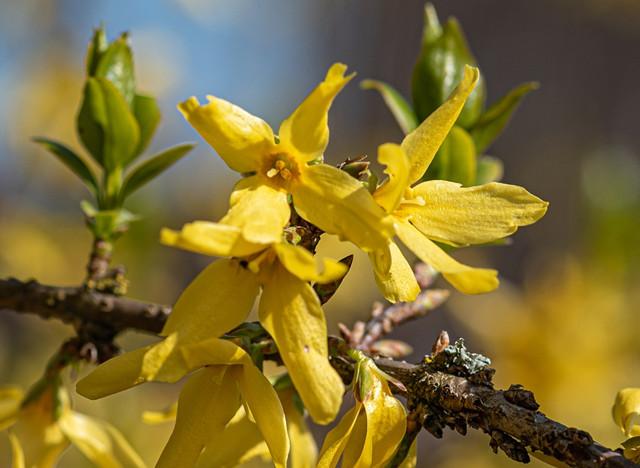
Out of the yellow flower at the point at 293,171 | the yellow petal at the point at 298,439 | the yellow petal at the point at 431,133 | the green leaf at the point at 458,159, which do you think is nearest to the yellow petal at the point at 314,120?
the yellow flower at the point at 293,171

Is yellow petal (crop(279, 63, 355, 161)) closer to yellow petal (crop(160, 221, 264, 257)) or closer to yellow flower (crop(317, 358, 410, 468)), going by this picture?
yellow petal (crop(160, 221, 264, 257))

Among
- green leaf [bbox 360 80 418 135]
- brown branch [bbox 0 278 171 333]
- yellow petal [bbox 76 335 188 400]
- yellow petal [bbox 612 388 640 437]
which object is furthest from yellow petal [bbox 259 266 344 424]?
green leaf [bbox 360 80 418 135]

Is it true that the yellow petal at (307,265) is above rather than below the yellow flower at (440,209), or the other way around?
below

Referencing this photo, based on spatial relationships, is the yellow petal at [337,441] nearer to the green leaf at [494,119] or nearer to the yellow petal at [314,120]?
the yellow petal at [314,120]

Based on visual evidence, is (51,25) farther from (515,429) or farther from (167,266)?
(515,429)

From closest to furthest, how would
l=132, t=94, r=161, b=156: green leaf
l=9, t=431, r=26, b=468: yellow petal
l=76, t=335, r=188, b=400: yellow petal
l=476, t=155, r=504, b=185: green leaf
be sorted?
l=76, t=335, r=188, b=400: yellow petal < l=9, t=431, r=26, b=468: yellow petal < l=132, t=94, r=161, b=156: green leaf < l=476, t=155, r=504, b=185: green leaf

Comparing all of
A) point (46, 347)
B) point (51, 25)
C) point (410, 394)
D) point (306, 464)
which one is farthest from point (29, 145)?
point (410, 394)
